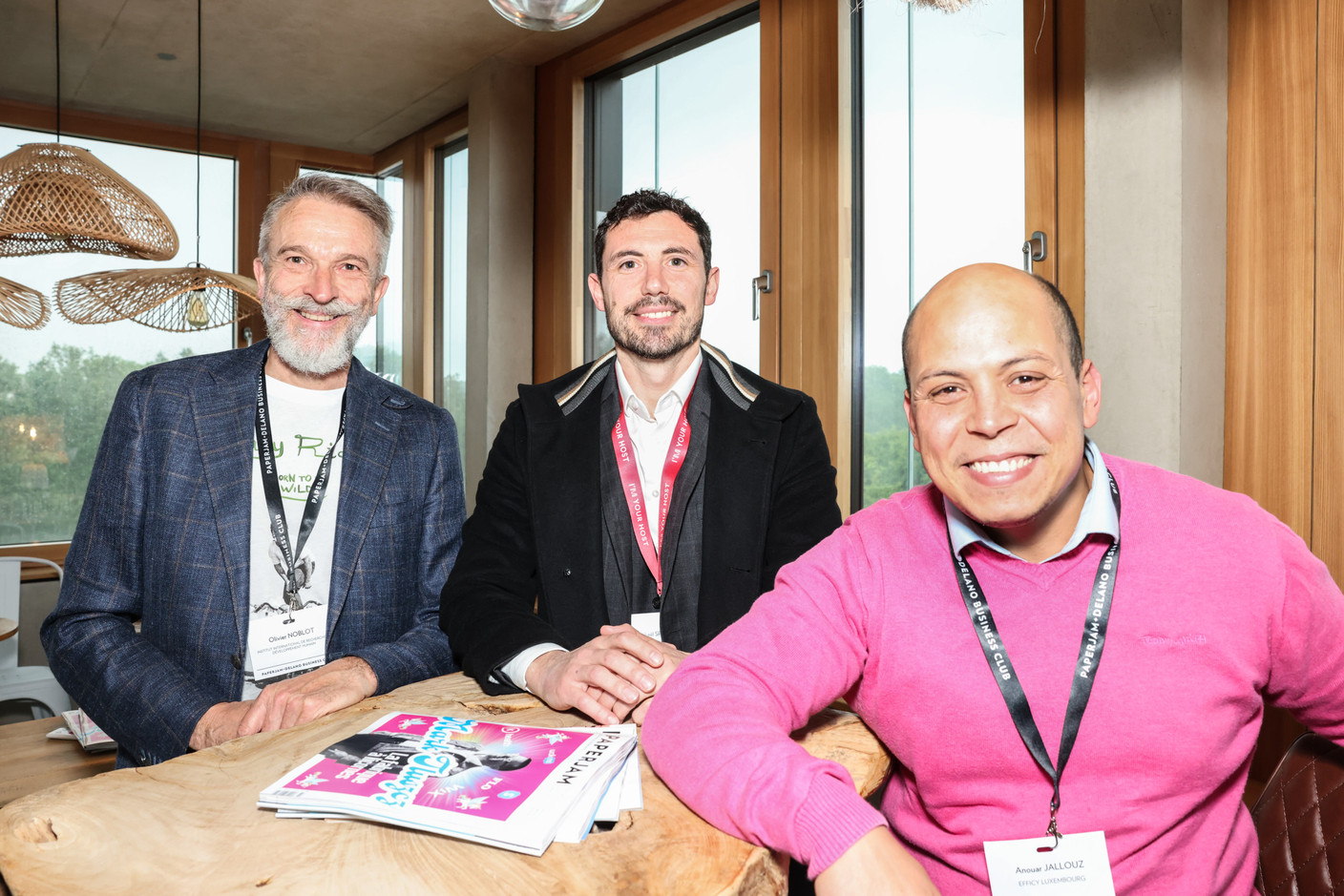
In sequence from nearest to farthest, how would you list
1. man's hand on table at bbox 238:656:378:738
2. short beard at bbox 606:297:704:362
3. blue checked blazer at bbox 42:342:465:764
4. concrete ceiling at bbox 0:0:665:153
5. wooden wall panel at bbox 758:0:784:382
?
man's hand on table at bbox 238:656:378:738, blue checked blazer at bbox 42:342:465:764, short beard at bbox 606:297:704:362, wooden wall panel at bbox 758:0:784:382, concrete ceiling at bbox 0:0:665:153

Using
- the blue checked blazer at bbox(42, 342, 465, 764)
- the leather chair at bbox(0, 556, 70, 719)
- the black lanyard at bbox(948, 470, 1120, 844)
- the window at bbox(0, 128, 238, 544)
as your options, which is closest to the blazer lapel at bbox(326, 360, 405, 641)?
the blue checked blazer at bbox(42, 342, 465, 764)

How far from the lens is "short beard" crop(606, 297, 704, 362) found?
6.78ft

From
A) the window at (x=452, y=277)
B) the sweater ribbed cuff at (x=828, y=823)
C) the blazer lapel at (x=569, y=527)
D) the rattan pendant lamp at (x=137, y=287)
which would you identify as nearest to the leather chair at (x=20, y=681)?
the rattan pendant lamp at (x=137, y=287)

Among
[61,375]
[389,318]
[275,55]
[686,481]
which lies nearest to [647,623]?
[686,481]

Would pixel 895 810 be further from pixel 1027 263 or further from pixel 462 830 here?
pixel 1027 263

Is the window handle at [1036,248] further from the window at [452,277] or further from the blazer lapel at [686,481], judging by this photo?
the window at [452,277]

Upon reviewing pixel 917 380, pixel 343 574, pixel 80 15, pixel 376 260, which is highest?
pixel 80 15

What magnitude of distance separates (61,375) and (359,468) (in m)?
5.68

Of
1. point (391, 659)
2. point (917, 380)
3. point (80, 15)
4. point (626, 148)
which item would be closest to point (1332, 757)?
point (917, 380)

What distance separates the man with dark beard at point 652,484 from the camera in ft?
6.33

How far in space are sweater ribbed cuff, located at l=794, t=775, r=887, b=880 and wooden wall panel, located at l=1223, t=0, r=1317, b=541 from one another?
7.33ft

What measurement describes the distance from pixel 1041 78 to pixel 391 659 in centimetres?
294

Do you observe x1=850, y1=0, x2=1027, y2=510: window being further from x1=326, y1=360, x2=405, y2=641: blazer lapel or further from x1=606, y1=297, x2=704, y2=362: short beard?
x1=326, y1=360, x2=405, y2=641: blazer lapel

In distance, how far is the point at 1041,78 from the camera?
10.2ft
